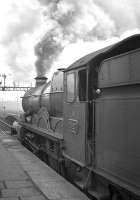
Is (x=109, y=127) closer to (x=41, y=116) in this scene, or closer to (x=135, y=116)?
(x=135, y=116)

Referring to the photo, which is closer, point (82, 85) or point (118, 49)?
point (118, 49)

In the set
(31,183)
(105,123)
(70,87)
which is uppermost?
(70,87)

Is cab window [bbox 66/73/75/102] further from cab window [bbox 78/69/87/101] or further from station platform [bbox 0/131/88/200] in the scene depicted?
station platform [bbox 0/131/88/200]

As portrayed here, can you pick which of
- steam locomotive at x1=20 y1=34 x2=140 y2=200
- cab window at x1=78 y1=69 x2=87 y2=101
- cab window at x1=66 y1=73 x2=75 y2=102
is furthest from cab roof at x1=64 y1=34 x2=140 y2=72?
cab window at x1=66 y1=73 x2=75 y2=102

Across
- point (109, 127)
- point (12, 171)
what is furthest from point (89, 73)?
point (12, 171)

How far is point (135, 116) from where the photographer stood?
444 cm

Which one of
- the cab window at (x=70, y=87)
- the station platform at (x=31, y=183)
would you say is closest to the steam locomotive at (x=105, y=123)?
the cab window at (x=70, y=87)

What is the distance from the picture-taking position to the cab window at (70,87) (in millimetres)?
6945

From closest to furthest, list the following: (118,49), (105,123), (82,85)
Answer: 1. (105,123)
2. (118,49)
3. (82,85)

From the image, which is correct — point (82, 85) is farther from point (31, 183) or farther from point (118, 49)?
point (31, 183)

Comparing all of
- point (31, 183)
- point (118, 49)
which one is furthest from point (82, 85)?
point (31, 183)

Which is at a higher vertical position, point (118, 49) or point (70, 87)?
point (118, 49)

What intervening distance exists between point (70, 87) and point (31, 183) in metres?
2.28

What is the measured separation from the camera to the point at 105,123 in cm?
541
